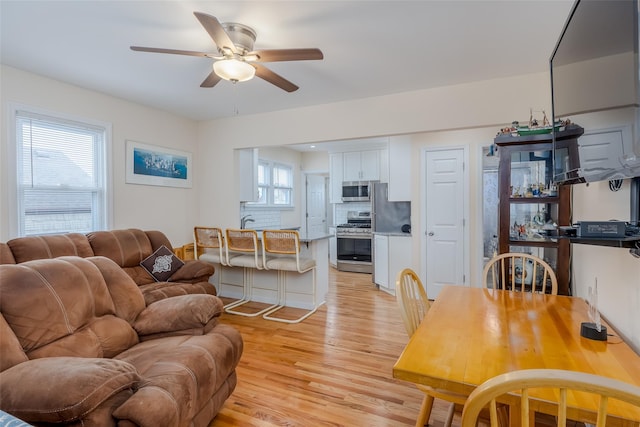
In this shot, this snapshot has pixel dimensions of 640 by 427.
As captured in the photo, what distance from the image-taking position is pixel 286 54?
1.98 metres

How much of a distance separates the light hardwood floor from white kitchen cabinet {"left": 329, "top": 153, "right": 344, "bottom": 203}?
2995mm

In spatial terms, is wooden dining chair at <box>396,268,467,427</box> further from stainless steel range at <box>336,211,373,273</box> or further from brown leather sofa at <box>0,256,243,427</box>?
stainless steel range at <box>336,211,373,273</box>

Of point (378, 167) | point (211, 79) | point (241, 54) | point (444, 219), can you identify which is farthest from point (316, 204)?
point (241, 54)

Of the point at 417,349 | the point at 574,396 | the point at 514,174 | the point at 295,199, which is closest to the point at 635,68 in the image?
the point at 574,396

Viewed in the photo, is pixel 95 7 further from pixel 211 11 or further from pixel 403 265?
pixel 403 265

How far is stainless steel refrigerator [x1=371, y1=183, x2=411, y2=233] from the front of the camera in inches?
209

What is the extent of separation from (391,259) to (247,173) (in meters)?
2.52

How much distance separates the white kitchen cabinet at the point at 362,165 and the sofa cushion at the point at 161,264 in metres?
3.75

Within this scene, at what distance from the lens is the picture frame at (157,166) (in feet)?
12.0

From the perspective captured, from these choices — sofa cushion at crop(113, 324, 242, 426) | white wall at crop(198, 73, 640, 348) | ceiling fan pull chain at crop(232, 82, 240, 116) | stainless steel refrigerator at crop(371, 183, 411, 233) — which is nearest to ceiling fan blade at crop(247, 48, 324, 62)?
ceiling fan pull chain at crop(232, 82, 240, 116)

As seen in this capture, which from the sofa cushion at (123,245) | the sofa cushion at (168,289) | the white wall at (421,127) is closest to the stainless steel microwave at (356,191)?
the white wall at (421,127)

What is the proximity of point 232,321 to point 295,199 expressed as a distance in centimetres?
397

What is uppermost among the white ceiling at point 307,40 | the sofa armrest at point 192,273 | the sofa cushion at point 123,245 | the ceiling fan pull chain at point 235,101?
the ceiling fan pull chain at point 235,101

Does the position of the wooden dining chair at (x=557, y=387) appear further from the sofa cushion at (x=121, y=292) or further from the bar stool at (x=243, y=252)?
the bar stool at (x=243, y=252)
